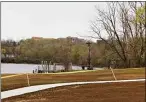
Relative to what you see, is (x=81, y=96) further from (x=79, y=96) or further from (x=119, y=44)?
(x=119, y=44)

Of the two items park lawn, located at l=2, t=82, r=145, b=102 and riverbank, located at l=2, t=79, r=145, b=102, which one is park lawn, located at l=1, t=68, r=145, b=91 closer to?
riverbank, located at l=2, t=79, r=145, b=102

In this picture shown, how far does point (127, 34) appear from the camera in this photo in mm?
51906

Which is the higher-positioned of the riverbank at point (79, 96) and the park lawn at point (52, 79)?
the park lawn at point (52, 79)

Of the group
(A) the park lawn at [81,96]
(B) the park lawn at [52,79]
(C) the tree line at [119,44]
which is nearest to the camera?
(A) the park lawn at [81,96]

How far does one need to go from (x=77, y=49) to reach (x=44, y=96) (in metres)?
51.5

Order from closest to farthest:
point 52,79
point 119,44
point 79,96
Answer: point 79,96, point 52,79, point 119,44

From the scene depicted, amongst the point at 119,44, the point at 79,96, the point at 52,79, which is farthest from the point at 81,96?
the point at 119,44

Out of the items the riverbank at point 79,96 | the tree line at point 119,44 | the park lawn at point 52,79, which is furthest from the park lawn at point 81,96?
the tree line at point 119,44

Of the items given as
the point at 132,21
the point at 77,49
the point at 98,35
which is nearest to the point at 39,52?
the point at 77,49

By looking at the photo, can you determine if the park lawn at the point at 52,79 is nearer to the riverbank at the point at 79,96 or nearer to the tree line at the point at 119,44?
the riverbank at the point at 79,96

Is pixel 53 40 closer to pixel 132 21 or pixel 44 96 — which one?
pixel 132 21

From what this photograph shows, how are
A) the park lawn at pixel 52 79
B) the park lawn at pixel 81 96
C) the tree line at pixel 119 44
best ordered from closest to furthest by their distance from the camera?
the park lawn at pixel 81 96
the park lawn at pixel 52 79
the tree line at pixel 119 44

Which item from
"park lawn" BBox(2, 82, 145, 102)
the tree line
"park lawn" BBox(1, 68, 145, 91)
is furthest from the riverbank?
the tree line

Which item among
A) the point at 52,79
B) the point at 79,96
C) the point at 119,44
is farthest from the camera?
the point at 119,44
